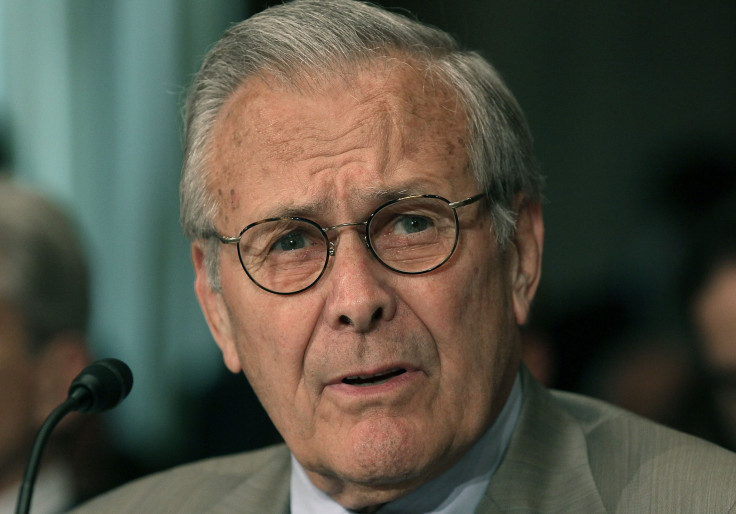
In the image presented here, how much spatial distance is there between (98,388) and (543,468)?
3.46 feet

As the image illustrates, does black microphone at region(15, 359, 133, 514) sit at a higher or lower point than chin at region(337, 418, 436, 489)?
higher

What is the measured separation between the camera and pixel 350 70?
208 centimetres

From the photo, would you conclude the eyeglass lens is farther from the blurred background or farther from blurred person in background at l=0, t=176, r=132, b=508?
blurred person in background at l=0, t=176, r=132, b=508

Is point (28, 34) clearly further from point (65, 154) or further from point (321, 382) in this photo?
point (321, 382)

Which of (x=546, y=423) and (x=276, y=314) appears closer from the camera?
(x=276, y=314)

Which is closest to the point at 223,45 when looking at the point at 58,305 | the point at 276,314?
the point at 276,314

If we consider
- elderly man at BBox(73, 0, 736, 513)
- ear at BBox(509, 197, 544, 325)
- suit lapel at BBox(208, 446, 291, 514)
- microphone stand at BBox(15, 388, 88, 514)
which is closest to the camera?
microphone stand at BBox(15, 388, 88, 514)

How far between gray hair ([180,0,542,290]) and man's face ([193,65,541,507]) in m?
0.05

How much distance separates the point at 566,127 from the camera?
2859 mm

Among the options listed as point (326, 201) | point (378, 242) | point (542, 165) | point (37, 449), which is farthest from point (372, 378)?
point (542, 165)

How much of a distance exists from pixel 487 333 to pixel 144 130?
1.78 meters

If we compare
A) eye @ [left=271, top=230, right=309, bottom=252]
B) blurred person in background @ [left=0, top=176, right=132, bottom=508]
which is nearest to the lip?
eye @ [left=271, top=230, right=309, bottom=252]

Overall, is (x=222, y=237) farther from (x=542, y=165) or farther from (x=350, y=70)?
(x=542, y=165)

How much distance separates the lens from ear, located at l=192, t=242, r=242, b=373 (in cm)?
228
